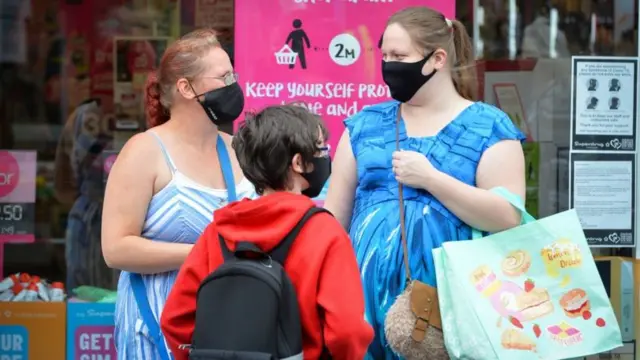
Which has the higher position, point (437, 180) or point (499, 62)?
point (499, 62)

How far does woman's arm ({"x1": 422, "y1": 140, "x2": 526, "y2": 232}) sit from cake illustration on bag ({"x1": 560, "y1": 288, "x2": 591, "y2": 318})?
0.87 feet

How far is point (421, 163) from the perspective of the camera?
3.34 metres

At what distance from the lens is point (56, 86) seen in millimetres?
6031

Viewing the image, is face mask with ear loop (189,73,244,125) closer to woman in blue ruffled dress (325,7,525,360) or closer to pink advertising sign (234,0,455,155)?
woman in blue ruffled dress (325,7,525,360)

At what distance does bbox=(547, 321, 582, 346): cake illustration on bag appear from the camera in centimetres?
337

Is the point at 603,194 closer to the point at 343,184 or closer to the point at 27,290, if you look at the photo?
the point at 343,184

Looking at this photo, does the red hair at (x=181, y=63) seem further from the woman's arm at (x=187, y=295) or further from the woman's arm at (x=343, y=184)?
the woman's arm at (x=187, y=295)

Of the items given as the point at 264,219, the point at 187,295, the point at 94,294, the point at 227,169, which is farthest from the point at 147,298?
the point at 94,294

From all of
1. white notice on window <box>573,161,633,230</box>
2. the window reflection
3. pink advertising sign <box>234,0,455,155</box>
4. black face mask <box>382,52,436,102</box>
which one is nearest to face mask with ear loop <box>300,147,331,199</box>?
black face mask <box>382,52,436,102</box>

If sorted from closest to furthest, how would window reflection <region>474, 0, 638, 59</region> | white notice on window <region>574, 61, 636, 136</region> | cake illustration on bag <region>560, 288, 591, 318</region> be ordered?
1. cake illustration on bag <region>560, 288, 591, 318</region>
2. white notice on window <region>574, 61, 636, 136</region>
3. window reflection <region>474, 0, 638, 59</region>

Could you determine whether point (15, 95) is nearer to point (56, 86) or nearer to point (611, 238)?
point (56, 86)

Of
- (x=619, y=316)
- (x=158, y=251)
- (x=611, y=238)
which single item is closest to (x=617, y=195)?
(x=611, y=238)

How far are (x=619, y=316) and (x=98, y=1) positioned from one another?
10.1ft

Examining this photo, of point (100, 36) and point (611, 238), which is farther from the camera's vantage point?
point (100, 36)
